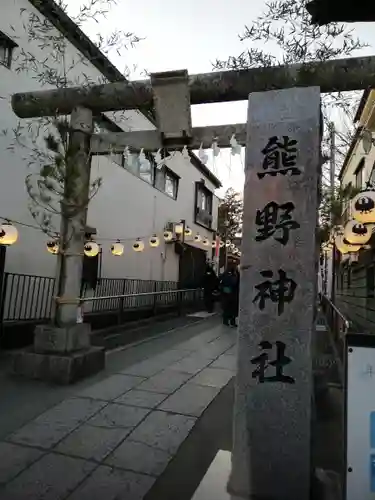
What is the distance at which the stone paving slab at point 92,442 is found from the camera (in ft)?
12.6

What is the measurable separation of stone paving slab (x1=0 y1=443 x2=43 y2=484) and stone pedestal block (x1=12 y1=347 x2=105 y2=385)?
1998 mm

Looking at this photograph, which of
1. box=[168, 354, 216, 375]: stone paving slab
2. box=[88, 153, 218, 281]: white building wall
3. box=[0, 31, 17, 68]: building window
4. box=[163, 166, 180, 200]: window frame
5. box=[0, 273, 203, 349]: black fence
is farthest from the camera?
box=[163, 166, 180, 200]: window frame

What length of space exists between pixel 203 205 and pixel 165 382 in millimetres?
19460

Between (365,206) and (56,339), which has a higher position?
(365,206)

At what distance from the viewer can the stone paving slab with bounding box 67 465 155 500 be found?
3137mm

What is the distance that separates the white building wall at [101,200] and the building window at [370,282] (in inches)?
258

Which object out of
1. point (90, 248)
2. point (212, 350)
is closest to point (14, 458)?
point (212, 350)

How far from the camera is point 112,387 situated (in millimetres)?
5930

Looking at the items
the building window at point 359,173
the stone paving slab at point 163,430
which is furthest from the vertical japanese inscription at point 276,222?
the building window at point 359,173

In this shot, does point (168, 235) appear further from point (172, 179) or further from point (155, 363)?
point (155, 363)

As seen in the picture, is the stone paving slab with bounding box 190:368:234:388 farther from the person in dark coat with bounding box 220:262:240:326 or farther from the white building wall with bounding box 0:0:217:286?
the person in dark coat with bounding box 220:262:240:326

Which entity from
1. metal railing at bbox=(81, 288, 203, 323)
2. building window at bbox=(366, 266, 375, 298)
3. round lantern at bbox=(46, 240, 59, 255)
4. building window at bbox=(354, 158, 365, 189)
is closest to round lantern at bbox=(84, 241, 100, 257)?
round lantern at bbox=(46, 240, 59, 255)

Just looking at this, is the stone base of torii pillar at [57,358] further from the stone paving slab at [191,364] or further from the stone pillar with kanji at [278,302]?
the stone pillar with kanji at [278,302]


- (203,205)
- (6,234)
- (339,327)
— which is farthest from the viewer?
(203,205)
